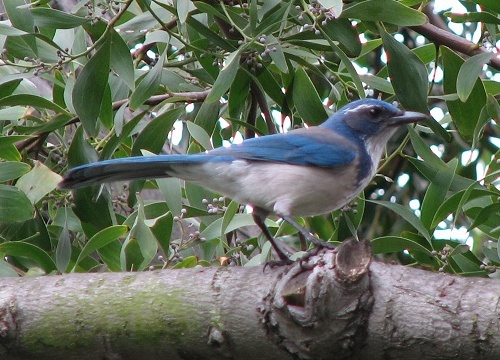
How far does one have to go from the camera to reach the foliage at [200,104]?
11.2 ft

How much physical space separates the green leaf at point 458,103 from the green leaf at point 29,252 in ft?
6.12

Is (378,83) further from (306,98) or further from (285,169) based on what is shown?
(285,169)

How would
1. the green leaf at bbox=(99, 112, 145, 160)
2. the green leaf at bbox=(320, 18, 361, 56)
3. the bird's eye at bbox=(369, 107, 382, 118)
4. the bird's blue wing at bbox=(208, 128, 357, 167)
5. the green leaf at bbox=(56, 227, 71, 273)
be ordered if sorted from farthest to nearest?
1. the bird's eye at bbox=(369, 107, 382, 118)
2. the bird's blue wing at bbox=(208, 128, 357, 167)
3. the green leaf at bbox=(99, 112, 145, 160)
4. the green leaf at bbox=(56, 227, 71, 273)
5. the green leaf at bbox=(320, 18, 361, 56)

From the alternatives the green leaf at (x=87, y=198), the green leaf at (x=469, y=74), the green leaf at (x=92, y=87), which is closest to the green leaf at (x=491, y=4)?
the green leaf at (x=469, y=74)

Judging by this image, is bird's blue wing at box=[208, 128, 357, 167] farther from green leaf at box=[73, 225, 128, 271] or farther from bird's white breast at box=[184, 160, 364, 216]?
green leaf at box=[73, 225, 128, 271]

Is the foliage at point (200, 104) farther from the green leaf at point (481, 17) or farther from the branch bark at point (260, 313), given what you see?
the branch bark at point (260, 313)

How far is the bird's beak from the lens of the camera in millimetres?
3655

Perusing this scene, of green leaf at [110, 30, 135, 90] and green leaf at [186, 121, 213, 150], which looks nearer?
green leaf at [110, 30, 135, 90]

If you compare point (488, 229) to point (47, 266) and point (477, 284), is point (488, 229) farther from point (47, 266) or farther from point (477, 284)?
point (47, 266)

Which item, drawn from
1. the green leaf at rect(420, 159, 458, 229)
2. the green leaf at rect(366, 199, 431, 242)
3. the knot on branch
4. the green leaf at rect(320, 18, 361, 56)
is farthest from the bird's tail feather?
the knot on branch

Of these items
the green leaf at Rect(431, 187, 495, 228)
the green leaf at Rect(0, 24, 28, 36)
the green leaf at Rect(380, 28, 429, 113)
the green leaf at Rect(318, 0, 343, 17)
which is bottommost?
the green leaf at Rect(431, 187, 495, 228)

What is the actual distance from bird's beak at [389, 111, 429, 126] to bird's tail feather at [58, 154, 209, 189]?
3.16 ft

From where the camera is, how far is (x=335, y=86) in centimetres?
426

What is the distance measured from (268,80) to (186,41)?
42 centimetres
